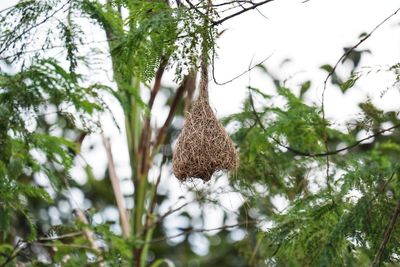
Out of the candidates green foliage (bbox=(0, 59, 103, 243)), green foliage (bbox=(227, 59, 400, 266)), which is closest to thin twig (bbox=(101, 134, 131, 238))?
green foliage (bbox=(227, 59, 400, 266))

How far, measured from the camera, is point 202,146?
2781 mm

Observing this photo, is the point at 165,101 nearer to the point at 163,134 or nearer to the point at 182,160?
the point at 163,134

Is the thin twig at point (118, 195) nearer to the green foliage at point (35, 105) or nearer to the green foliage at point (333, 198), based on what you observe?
the green foliage at point (333, 198)

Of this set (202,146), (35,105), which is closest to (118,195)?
(202,146)

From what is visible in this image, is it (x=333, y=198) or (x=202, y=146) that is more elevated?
(x=202, y=146)

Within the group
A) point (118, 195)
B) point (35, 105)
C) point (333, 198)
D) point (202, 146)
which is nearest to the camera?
point (35, 105)

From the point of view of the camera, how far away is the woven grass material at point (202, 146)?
9.12 ft

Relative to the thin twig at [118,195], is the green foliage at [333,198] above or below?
below

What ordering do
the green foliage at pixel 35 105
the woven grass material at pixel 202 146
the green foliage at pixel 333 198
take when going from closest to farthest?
the green foliage at pixel 35 105 < the green foliage at pixel 333 198 < the woven grass material at pixel 202 146

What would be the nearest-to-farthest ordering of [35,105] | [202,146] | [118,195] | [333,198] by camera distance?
[35,105] < [333,198] < [202,146] < [118,195]

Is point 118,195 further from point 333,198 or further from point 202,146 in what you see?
point 333,198

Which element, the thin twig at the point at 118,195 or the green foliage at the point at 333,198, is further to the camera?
the thin twig at the point at 118,195

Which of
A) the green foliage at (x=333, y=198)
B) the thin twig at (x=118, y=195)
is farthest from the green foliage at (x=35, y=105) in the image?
the thin twig at (x=118, y=195)

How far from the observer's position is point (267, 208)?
168 inches
